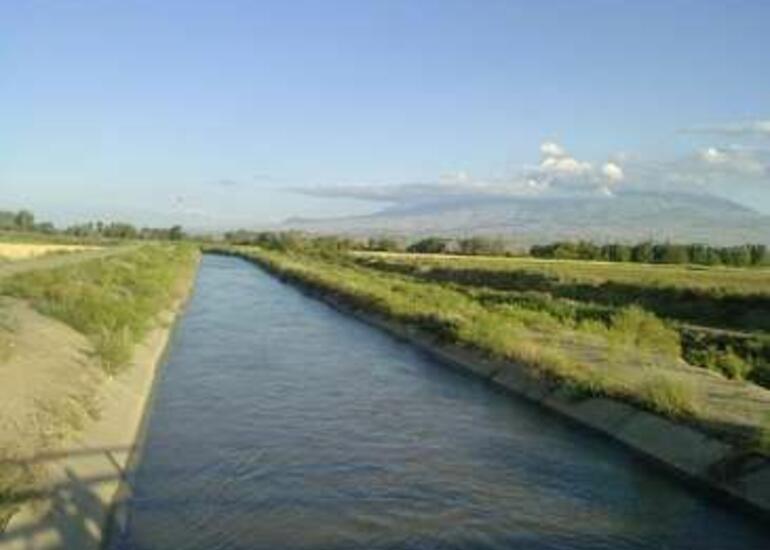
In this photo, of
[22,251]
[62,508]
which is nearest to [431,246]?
[22,251]

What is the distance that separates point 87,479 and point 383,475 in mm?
4237

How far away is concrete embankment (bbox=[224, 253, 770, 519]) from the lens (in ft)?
49.6

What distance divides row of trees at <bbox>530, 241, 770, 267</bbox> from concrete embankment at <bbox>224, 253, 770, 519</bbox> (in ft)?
359

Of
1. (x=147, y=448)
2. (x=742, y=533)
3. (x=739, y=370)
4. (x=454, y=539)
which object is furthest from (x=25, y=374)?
(x=739, y=370)

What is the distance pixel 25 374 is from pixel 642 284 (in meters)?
46.8

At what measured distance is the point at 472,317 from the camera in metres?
36.1

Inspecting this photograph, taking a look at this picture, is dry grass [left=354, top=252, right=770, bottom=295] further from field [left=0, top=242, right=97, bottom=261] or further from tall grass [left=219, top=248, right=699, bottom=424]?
field [left=0, top=242, right=97, bottom=261]

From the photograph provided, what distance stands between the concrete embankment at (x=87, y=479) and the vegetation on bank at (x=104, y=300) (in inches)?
141

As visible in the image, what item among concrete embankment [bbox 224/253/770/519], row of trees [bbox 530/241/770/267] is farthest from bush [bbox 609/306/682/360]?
row of trees [bbox 530/241/770/267]

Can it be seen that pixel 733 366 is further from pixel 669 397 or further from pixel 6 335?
pixel 6 335

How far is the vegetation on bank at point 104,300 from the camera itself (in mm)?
25766

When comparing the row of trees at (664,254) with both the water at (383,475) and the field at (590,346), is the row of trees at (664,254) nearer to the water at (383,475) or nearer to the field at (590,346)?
the field at (590,346)

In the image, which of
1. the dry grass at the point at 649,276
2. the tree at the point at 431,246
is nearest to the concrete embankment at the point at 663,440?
the dry grass at the point at 649,276

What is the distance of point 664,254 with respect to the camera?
134 m
